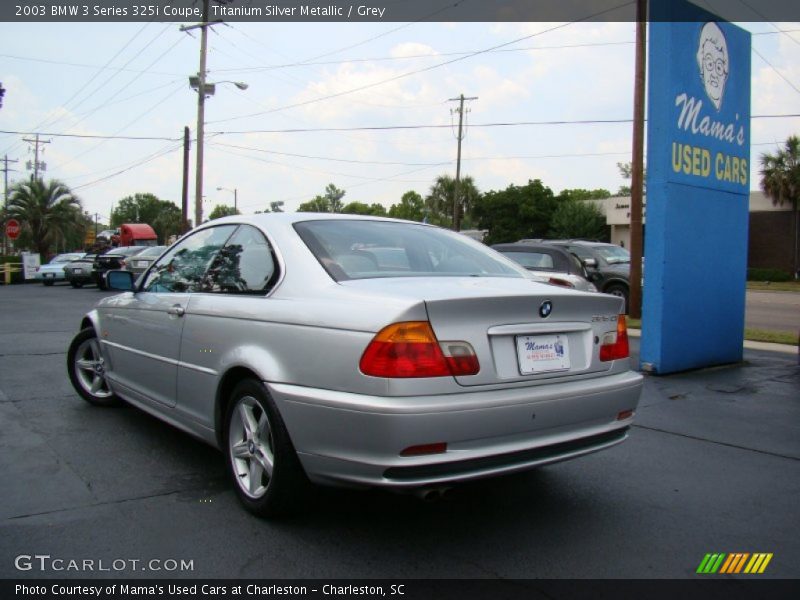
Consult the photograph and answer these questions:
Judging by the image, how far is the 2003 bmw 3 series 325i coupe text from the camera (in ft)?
9.15

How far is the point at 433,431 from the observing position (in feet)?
8.98

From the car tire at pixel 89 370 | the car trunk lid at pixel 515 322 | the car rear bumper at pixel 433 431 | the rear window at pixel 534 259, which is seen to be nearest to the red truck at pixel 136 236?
the rear window at pixel 534 259

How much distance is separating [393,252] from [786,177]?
39702 mm

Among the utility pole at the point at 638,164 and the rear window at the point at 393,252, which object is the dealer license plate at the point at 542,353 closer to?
the rear window at the point at 393,252

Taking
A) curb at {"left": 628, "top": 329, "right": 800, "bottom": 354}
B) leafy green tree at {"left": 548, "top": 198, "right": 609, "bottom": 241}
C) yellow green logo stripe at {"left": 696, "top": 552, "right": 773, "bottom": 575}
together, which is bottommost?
yellow green logo stripe at {"left": 696, "top": 552, "right": 773, "bottom": 575}

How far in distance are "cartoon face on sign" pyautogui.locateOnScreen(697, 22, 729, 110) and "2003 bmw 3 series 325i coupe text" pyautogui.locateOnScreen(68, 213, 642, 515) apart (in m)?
5.03

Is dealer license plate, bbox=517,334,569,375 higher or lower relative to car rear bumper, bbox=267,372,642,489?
higher

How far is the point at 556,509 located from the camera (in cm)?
356

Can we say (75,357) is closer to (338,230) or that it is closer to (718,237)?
(338,230)

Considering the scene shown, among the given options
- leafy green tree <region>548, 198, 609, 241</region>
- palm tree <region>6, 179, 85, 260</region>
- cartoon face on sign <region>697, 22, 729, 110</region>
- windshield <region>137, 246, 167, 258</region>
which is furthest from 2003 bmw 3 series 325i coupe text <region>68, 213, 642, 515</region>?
leafy green tree <region>548, 198, 609, 241</region>

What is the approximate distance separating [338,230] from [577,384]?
5.10 ft

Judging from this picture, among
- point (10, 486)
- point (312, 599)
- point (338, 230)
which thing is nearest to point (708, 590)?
point (312, 599)

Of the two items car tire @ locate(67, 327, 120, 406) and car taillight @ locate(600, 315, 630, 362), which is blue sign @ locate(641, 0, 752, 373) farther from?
car tire @ locate(67, 327, 120, 406)

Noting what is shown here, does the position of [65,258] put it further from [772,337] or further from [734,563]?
[734,563]
